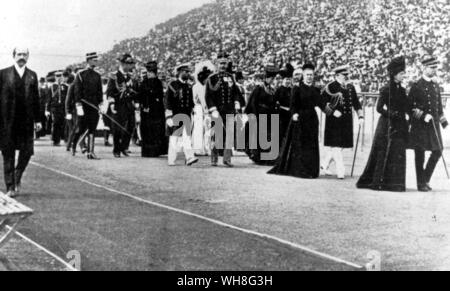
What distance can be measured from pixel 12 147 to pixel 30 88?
799 millimetres

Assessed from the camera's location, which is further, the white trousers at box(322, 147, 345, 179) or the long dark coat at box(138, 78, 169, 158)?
the long dark coat at box(138, 78, 169, 158)

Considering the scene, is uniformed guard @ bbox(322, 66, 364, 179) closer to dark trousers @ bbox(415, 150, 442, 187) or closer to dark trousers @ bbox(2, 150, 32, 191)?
dark trousers @ bbox(415, 150, 442, 187)

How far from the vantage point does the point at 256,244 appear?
7.21 meters

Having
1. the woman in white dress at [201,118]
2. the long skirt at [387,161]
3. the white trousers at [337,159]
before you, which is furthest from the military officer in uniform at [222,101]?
the long skirt at [387,161]

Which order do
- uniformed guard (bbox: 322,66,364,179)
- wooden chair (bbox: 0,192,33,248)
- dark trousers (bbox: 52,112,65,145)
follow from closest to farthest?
wooden chair (bbox: 0,192,33,248) → uniformed guard (bbox: 322,66,364,179) → dark trousers (bbox: 52,112,65,145)

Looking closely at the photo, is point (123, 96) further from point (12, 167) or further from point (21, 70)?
point (12, 167)

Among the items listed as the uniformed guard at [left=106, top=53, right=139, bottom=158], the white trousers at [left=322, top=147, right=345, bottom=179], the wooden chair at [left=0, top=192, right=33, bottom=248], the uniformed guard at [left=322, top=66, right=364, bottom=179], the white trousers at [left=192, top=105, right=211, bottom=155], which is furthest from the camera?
the white trousers at [left=192, top=105, right=211, bottom=155]

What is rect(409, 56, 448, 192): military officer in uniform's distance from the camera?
1133 cm

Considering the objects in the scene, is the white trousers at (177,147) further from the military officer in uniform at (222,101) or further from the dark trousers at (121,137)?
the dark trousers at (121,137)

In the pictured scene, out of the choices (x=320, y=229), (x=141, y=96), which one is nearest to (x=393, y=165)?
(x=320, y=229)

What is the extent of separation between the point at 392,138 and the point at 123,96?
25.8ft

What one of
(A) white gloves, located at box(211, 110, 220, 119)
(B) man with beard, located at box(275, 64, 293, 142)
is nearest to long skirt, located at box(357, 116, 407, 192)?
(A) white gloves, located at box(211, 110, 220, 119)

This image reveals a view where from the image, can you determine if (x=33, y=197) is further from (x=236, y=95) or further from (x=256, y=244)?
(x=236, y=95)

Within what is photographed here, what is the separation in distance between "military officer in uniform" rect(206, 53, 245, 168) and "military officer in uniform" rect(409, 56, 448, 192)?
4.30 meters
